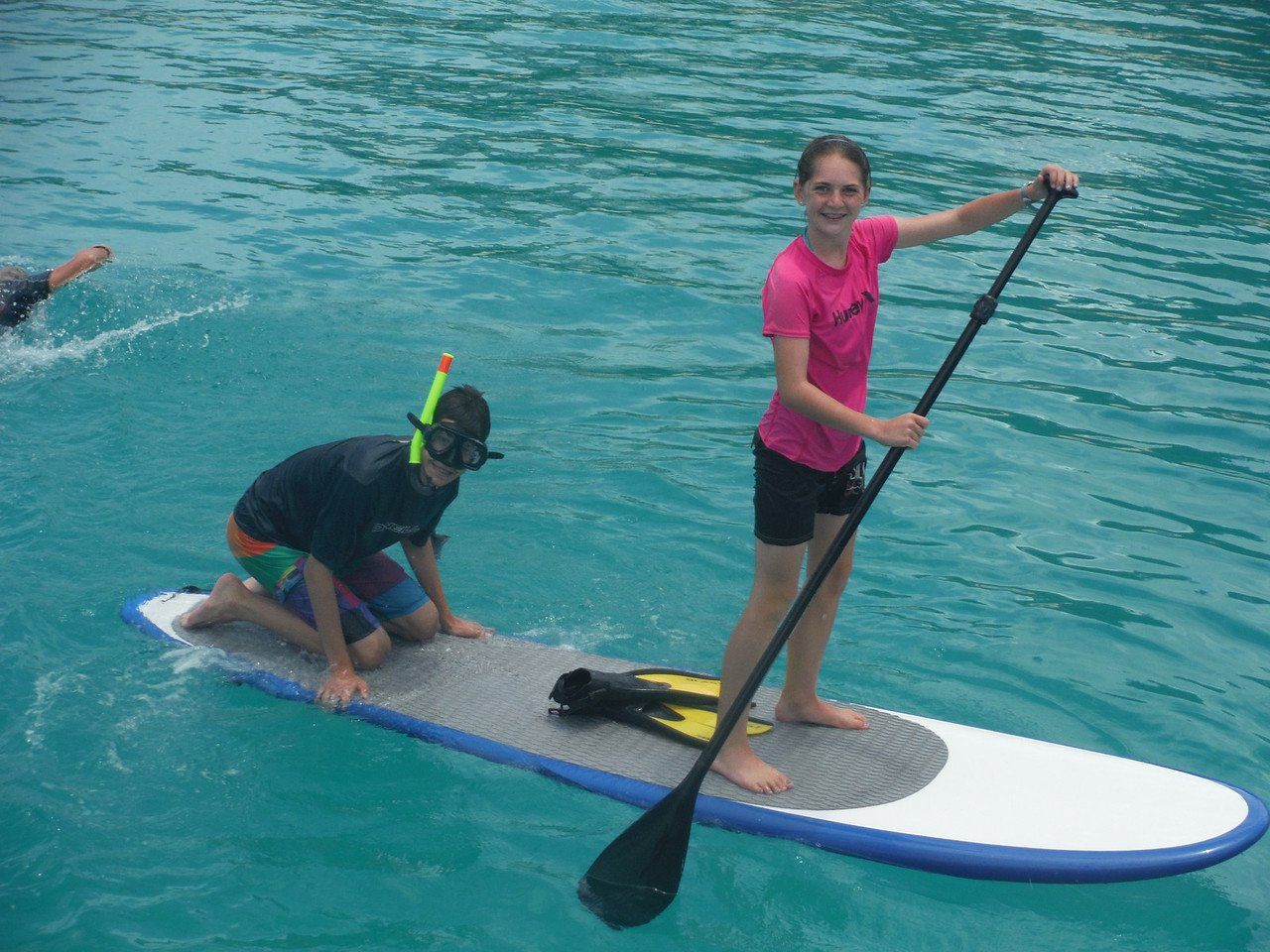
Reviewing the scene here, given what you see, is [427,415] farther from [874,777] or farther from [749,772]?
[874,777]

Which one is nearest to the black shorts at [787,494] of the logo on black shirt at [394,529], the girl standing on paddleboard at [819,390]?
the girl standing on paddleboard at [819,390]

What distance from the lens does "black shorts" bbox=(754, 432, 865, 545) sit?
4145mm

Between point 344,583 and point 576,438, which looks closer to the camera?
point 344,583

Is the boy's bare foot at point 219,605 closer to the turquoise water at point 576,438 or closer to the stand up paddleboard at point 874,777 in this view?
the stand up paddleboard at point 874,777

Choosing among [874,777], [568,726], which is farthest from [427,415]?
[874,777]

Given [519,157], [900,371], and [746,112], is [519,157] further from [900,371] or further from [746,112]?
[900,371]

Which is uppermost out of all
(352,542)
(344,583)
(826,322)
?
(826,322)

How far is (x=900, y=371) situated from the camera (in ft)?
27.5

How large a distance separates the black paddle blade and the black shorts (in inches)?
34.9

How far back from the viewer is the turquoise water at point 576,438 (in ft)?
13.5

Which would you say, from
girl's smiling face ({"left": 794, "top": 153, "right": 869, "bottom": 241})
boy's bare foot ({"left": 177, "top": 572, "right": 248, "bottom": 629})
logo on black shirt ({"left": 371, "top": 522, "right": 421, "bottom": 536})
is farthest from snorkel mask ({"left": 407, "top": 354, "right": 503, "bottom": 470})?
girl's smiling face ({"left": 794, "top": 153, "right": 869, "bottom": 241})

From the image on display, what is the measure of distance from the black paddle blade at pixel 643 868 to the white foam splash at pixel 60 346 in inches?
219

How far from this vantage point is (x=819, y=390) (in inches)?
154

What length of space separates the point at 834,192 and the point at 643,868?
2172 millimetres
